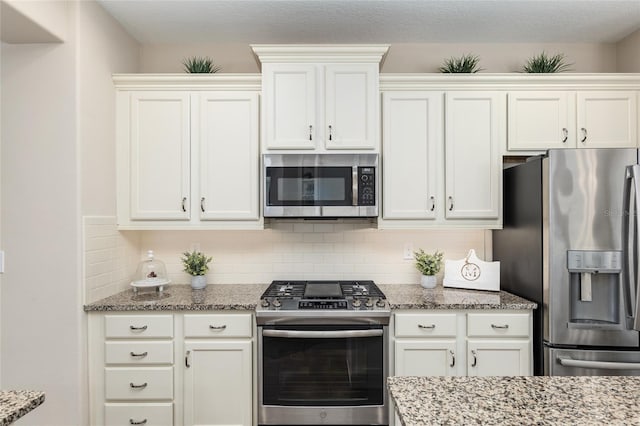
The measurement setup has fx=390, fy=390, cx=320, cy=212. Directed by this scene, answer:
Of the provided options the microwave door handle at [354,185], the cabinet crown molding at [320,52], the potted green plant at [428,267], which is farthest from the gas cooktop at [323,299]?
the cabinet crown molding at [320,52]

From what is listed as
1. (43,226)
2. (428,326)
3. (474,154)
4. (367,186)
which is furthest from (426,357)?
(43,226)

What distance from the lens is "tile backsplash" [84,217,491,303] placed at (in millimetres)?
2945

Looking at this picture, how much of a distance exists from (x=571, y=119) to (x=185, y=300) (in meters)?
2.76

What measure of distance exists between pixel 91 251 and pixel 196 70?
1.36 meters

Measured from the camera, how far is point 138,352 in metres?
2.28

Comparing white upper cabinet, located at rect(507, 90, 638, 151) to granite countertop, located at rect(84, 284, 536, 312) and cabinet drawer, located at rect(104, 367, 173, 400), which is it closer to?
granite countertop, located at rect(84, 284, 536, 312)

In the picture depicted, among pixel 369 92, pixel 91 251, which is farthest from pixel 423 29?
pixel 91 251

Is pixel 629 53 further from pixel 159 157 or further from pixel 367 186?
pixel 159 157

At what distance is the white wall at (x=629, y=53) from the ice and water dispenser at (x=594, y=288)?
1.59 metres

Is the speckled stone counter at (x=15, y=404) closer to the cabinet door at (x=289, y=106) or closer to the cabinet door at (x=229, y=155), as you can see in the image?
the cabinet door at (x=229, y=155)

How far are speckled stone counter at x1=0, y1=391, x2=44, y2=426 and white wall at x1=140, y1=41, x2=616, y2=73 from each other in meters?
2.52

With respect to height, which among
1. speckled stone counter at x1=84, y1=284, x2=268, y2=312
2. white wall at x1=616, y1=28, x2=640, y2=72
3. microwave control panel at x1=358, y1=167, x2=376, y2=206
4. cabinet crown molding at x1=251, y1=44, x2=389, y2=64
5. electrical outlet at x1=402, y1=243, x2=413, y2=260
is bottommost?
speckled stone counter at x1=84, y1=284, x2=268, y2=312

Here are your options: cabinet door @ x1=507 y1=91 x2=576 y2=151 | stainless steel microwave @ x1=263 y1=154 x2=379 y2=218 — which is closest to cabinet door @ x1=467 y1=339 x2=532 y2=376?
stainless steel microwave @ x1=263 y1=154 x2=379 y2=218

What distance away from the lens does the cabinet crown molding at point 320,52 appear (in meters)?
2.48
